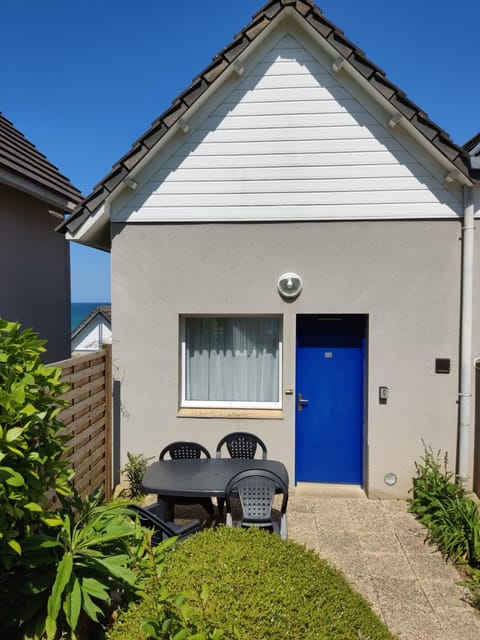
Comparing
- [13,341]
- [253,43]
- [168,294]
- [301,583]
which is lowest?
[301,583]

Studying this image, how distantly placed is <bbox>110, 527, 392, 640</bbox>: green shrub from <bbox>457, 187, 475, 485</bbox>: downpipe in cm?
429

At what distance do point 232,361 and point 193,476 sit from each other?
2.31 metres

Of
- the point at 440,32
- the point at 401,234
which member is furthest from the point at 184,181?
the point at 440,32

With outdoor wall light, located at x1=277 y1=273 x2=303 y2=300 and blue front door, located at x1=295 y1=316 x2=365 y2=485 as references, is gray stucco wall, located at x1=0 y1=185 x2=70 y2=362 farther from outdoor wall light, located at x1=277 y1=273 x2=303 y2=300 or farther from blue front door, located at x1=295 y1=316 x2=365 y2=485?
blue front door, located at x1=295 y1=316 x2=365 y2=485

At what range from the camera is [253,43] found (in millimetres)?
6336

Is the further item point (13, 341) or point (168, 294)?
point (168, 294)

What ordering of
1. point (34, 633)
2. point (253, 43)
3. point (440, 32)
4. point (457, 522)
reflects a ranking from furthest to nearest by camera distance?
point (440, 32), point (253, 43), point (457, 522), point (34, 633)

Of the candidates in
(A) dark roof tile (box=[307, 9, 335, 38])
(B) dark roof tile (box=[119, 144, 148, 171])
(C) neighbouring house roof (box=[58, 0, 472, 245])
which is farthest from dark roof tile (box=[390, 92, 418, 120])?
(B) dark roof tile (box=[119, 144, 148, 171])

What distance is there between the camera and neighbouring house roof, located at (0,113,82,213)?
7094 millimetres

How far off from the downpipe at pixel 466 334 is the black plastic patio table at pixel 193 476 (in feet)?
9.54

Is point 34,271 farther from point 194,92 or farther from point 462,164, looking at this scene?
point 462,164

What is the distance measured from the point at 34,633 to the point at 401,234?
246 inches

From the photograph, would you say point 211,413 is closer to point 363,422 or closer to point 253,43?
point 363,422

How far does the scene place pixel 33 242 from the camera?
336 inches
